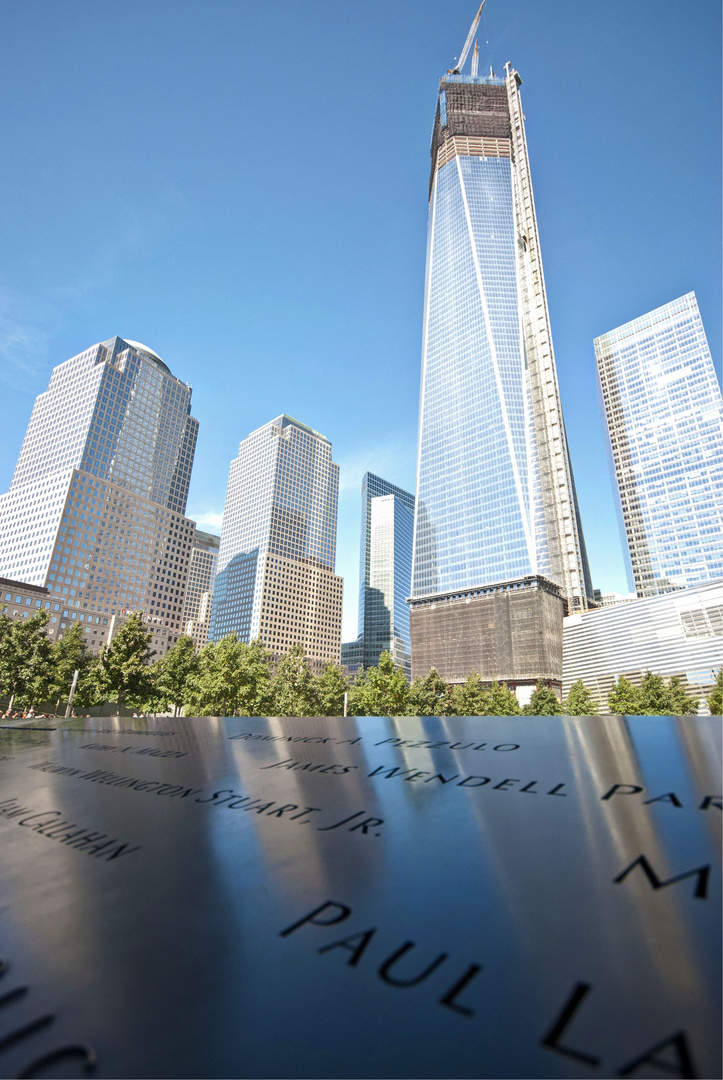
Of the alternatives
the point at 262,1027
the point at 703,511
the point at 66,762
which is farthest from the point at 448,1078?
the point at 703,511

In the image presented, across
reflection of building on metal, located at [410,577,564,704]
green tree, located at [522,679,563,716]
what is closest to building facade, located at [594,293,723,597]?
reflection of building on metal, located at [410,577,564,704]

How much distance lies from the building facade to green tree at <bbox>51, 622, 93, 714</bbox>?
157 metres

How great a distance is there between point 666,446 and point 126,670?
7015 inches

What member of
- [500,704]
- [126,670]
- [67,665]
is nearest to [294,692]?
[126,670]

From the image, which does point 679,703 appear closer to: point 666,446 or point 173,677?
point 173,677

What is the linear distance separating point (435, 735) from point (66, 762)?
5275mm

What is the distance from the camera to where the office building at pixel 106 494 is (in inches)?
5359

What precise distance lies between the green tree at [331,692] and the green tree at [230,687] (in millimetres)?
5027

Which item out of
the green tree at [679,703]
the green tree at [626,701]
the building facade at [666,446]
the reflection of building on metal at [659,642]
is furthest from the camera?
the building facade at [666,446]

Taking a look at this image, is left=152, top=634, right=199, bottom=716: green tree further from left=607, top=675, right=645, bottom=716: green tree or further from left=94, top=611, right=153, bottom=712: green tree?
left=607, top=675, right=645, bottom=716: green tree

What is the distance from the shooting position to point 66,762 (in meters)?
7.21

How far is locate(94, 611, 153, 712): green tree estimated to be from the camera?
130ft

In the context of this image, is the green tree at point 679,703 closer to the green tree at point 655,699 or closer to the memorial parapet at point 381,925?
the green tree at point 655,699

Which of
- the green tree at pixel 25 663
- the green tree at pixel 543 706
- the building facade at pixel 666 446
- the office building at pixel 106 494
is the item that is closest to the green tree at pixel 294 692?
the green tree at pixel 25 663
